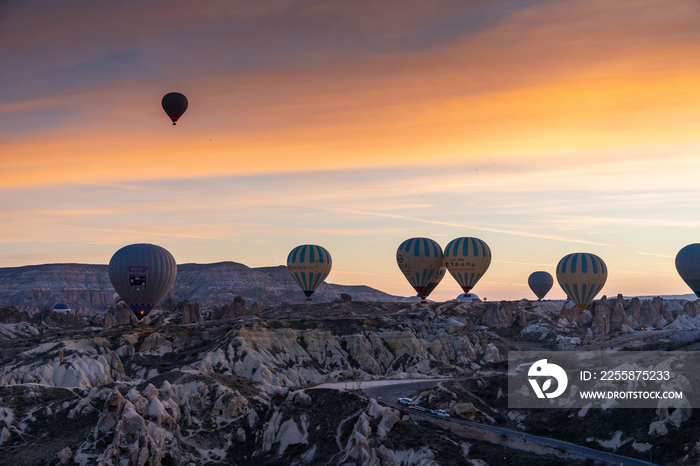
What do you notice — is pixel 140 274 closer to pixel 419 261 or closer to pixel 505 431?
pixel 419 261

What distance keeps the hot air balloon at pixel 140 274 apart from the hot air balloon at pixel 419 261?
63.7m

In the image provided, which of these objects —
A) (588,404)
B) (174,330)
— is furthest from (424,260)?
(588,404)

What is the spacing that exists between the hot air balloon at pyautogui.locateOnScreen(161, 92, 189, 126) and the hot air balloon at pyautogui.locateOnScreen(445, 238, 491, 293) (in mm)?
85078

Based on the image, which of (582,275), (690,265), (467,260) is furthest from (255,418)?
(690,265)

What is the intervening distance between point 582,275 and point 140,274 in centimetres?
10279

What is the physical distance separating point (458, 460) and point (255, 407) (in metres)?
37.2

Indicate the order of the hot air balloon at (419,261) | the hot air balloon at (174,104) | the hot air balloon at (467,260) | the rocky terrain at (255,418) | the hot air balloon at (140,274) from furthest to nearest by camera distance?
the hot air balloon at (419,261), the hot air balloon at (467,260), the hot air balloon at (140,274), the hot air balloon at (174,104), the rocky terrain at (255,418)

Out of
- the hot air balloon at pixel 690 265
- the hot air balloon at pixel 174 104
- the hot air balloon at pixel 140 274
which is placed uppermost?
the hot air balloon at pixel 174 104

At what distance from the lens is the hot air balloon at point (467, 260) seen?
19500 cm

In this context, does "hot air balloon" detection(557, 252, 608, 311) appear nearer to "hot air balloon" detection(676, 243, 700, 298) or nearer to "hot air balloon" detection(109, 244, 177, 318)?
"hot air balloon" detection(676, 243, 700, 298)

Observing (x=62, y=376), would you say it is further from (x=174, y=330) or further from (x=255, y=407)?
(x=255, y=407)

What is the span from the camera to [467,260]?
639ft

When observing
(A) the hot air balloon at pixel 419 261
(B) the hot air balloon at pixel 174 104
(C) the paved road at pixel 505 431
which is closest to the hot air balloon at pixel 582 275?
(A) the hot air balloon at pixel 419 261

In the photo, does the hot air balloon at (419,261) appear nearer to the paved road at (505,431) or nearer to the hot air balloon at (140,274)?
the hot air balloon at (140,274)
